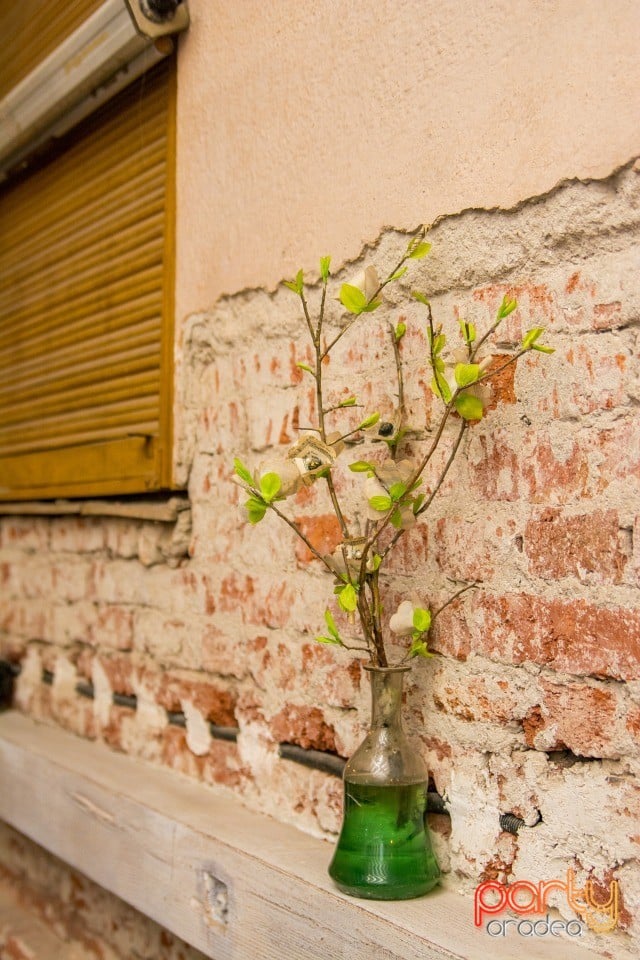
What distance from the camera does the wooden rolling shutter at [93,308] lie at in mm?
1994

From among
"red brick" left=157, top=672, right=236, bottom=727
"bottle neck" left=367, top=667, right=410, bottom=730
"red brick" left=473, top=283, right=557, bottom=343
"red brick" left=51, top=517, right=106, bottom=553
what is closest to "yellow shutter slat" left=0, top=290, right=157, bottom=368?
"red brick" left=51, top=517, right=106, bottom=553

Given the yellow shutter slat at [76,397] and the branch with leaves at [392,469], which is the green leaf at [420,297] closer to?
the branch with leaves at [392,469]

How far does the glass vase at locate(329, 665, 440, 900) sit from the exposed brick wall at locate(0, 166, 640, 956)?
63 mm

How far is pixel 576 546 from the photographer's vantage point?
113 centimetres

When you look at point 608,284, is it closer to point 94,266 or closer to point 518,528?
point 518,528

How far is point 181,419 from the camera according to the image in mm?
1890

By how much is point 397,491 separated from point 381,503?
0.02 meters

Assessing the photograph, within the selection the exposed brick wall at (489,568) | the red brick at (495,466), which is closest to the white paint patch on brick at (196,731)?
the exposed brick wall at (489,568)

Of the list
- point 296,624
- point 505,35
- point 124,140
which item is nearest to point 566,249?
point 505,35

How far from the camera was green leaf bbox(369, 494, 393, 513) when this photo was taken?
1214 mm

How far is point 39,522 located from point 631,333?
1.76 metres

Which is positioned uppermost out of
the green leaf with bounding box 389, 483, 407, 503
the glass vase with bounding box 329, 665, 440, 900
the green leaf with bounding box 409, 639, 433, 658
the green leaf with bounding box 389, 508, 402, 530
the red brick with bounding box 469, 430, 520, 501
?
the red brick with bounding box 469, 430, 520, 501

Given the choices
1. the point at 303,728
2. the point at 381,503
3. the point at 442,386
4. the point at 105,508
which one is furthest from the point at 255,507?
the point at 105,508

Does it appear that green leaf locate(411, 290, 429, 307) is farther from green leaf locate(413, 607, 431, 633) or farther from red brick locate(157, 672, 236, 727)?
red brick locate(157, 672, 236, 727)
